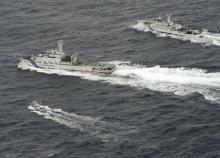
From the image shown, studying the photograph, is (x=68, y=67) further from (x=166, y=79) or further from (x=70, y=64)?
(x=166, y=79)

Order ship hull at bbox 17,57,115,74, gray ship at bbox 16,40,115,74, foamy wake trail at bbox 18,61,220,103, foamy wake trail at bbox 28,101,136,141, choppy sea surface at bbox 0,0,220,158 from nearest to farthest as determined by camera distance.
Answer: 1. choppy sea surface at bbox 0,0,220,158
2. foamy wake trail at bbox 28,101,136,141
3. foamy wake trail at bbox 18,61,220,103
4. gray ship at bbox 16,40,115,74
5. ship hull at bbox 17,57,115,74

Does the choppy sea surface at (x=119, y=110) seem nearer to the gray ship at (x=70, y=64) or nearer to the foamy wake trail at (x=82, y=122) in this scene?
the foamy wake trail at (x=82, y=122)

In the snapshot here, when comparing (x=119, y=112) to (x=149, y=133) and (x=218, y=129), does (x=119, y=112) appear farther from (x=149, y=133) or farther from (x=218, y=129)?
(x=218, y=129)

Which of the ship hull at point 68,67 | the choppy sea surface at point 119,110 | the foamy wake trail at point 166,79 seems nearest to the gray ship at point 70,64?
the ship hull at point 68,67

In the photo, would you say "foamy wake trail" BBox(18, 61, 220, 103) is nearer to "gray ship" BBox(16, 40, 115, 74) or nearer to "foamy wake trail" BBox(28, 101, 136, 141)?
"gray ship" BBox(16, 40, 115, 74)

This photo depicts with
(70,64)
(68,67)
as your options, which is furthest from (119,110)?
(68,67)

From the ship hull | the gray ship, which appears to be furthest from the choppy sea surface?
the gray ship
